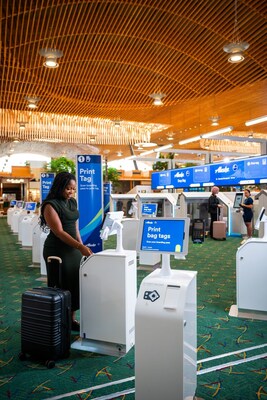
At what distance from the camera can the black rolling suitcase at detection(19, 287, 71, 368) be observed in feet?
9.46

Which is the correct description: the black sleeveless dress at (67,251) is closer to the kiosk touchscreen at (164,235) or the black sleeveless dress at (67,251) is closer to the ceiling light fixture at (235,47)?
the kiosk touchscreen at (164,235)

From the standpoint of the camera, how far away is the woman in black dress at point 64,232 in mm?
3148

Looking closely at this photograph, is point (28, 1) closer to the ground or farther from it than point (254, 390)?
farther from it

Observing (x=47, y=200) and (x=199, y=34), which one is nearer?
(x=47, y=200)

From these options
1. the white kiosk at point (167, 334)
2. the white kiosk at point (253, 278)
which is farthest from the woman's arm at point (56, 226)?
the white kiosk at point (253, 278)

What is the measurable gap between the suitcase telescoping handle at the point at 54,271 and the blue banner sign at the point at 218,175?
7.30 m

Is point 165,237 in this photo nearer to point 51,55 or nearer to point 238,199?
point 51,55

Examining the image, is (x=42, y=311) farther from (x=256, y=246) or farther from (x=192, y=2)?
(x=192, y=2)

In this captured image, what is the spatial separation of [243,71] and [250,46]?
1109 millimetres

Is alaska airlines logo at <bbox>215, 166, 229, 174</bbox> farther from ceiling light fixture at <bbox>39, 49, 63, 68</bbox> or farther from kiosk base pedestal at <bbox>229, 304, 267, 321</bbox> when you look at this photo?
kiosk base pedestal at <bbox>229, 304, 267, 321</bbox>

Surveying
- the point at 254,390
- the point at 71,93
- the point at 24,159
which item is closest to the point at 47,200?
the point at 254,390

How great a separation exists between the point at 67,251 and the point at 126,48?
178 inches

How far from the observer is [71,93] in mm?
9094

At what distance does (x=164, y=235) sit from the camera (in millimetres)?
2357
